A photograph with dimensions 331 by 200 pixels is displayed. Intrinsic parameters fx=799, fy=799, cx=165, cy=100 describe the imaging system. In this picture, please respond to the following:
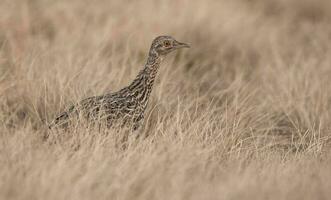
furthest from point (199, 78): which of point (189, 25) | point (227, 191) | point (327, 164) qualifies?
point (227, 191)

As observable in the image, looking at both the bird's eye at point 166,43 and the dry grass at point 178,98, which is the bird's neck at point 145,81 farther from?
the dry grass at point 178,98

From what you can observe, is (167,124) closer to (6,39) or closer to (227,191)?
(227,191)

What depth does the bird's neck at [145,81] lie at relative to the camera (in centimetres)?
646

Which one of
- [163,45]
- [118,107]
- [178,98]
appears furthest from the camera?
[163,45]

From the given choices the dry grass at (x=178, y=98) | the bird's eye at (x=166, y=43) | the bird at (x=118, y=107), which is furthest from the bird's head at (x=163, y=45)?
the dry grass at (x=178, y=98)

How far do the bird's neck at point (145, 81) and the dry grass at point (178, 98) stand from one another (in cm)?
25

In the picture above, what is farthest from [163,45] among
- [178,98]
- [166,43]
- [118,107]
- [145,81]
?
Answer: [118,107]

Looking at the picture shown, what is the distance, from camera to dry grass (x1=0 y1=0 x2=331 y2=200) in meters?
4.98

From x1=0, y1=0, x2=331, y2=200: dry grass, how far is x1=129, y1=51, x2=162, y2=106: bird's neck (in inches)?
9.8

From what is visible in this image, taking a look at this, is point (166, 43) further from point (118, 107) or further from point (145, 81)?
point (118, 107)

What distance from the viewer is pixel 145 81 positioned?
6613 mm

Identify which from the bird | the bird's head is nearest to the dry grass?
the bird

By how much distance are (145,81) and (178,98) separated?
1.04 ft

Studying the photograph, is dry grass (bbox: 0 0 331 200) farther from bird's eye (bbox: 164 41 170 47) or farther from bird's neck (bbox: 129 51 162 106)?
bird's eye (bbox: 164 41 170 47)
